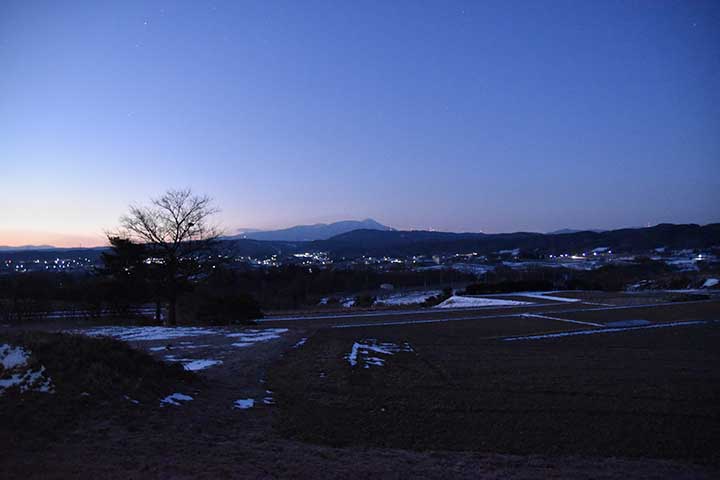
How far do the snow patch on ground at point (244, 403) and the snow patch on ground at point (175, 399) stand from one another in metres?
0.76

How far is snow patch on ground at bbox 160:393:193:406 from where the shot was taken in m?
7.48

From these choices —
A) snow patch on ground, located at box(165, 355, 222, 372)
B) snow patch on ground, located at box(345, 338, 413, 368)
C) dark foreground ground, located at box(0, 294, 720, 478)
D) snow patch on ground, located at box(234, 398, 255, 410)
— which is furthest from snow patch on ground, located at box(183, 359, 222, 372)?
snow patch on ground, located at box(345, 338, 413, 368)

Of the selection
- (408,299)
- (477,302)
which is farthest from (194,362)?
(408,299)

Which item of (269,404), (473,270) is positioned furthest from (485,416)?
Result: (473,270)

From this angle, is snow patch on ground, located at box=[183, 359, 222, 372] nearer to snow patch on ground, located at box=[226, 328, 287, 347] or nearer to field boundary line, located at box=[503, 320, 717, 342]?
snow patch on ground, located at box=[226, 328, 287, 347]

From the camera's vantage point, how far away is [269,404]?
7.84 meters

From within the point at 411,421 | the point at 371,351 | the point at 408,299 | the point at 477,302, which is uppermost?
the point at 411,421

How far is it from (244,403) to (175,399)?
1.06 m

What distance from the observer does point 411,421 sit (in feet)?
23.3

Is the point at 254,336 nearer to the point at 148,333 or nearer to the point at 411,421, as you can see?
the point at 148,333

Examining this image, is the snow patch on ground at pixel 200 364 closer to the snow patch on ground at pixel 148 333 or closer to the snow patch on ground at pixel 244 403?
the snow patch on ground at pixel 244 403

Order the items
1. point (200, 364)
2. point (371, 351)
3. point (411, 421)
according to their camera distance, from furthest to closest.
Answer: point (371, 351), point (200, 364), point (411, 421)

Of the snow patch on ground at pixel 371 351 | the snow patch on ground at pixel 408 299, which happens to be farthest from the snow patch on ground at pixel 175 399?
the snow patch on ground at pixel 408 299

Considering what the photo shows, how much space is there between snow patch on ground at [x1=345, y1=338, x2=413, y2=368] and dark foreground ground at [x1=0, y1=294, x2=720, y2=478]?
0.36 feet
